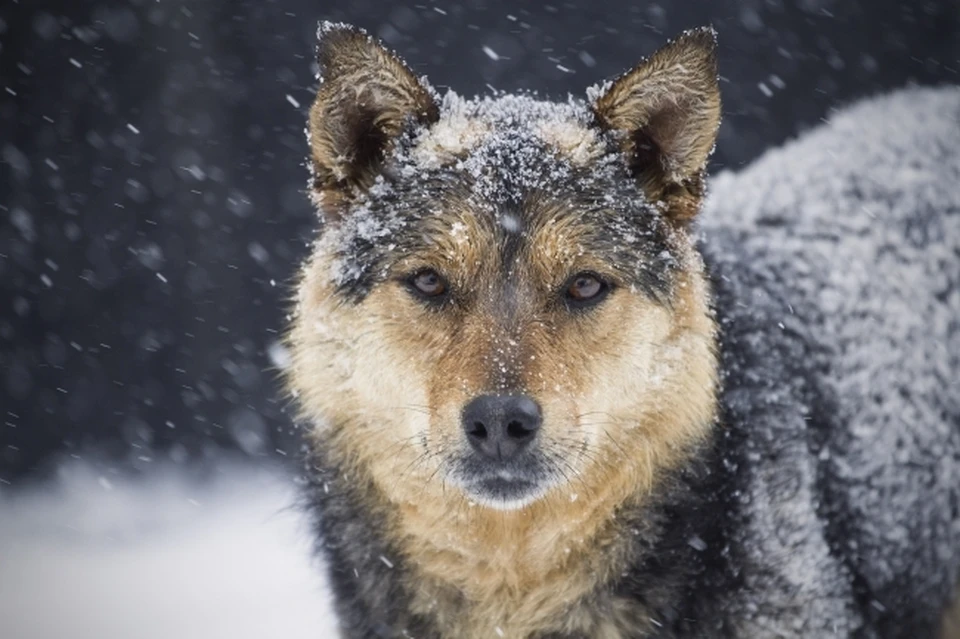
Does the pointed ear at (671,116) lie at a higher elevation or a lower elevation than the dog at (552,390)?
higher

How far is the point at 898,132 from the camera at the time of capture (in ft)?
14.9

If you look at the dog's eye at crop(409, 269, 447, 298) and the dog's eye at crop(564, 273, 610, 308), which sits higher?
the dog's eye at crop(564, 273, 610, 308)

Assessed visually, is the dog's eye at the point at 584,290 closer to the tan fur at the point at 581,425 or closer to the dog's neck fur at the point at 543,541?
the tan fur at the point at 581,425

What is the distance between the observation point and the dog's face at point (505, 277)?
113 inches

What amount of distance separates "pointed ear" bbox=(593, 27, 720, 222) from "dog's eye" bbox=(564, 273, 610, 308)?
399 millimetres

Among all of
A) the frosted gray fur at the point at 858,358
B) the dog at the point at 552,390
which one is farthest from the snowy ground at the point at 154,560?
the frosted gray fur at the point at 858,358

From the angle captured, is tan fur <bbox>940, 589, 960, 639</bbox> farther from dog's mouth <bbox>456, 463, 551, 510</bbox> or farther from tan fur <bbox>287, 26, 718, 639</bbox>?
dog's mouth <bbox>456, 463, 551, 510</bbox>

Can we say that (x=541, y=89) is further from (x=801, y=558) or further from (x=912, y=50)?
(x=801, y=558)

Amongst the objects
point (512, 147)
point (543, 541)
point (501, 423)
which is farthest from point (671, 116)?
point (543, 541)

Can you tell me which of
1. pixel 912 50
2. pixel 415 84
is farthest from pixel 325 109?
pixel 912 50

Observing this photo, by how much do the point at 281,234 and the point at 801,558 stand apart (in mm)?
4466

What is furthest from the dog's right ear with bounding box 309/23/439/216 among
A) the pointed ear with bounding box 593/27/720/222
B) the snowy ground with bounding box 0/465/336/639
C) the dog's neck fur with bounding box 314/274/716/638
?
the snowy ground with bounding box 0/465/336/639

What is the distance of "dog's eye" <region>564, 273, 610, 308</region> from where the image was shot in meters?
3.04

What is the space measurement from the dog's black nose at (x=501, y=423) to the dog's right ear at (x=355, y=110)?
3.42ft
